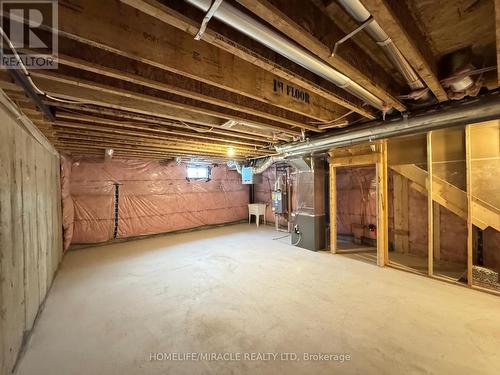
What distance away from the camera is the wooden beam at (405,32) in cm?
98

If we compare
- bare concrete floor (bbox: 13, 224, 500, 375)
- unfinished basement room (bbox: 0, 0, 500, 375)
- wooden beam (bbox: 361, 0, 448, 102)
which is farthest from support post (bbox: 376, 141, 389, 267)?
wooden beam (bbox: 361, 0, 448, 102)

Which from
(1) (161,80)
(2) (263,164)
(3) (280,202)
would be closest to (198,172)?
(2) (263,164)

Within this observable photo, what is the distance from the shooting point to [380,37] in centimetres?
123

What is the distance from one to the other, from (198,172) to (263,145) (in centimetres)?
298

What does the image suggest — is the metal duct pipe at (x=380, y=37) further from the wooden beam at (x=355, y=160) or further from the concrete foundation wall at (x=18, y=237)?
the concrete foundation wall at (x=18, y=237)

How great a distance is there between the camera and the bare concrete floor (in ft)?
4.97

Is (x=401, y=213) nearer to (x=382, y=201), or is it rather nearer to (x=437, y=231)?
(x=437, y=231)

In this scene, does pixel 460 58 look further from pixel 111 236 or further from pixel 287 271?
pixel 111 236

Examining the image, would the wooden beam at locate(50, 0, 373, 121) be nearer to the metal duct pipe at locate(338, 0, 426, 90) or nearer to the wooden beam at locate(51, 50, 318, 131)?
the wooden beam at locate(51, 50, 318, 131)

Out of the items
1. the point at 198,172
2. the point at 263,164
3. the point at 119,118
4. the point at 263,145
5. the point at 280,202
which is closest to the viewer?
the point at 119,118

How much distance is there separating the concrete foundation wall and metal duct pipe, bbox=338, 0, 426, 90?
2.27 metres

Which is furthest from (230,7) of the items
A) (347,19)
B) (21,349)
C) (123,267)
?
(123,267)
